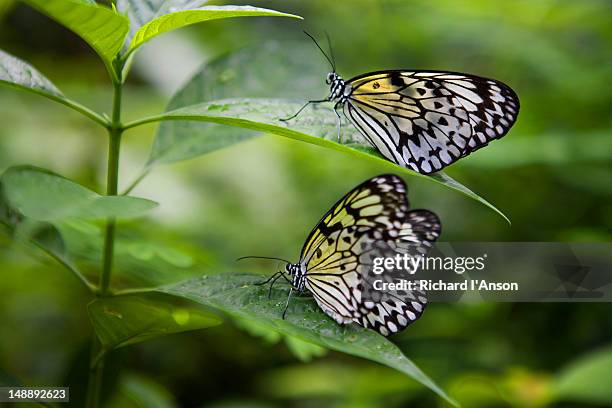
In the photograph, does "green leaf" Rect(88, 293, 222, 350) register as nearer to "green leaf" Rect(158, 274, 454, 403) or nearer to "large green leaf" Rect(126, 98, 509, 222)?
"green leaf" Rect(158, 274, 454, 403)

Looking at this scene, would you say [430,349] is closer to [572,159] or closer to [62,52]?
[572,159]

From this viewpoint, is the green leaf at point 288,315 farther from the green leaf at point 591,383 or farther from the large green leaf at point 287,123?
the green leaf at point 591,383

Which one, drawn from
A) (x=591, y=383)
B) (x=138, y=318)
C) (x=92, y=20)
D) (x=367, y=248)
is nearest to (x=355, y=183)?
(x=591, y=383)

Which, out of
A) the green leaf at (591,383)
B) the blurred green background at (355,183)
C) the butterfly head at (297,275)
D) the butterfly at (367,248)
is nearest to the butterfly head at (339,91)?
the butterfly at (367,248)

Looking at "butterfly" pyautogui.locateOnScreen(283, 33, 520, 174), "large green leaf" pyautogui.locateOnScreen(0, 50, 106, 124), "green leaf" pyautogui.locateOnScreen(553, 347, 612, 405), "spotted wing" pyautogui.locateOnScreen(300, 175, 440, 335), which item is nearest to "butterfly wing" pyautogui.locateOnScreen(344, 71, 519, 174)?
"butterfly" pyautogui.locateOnScreen(283, 33, 520, 174)

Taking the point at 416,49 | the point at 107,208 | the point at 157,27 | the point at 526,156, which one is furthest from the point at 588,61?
the point at 107,208

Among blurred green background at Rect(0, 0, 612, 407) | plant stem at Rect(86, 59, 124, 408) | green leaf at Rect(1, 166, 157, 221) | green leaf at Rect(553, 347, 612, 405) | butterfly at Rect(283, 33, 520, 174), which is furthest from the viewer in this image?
blurred green background at Rect(0, 0, 612, 407)
